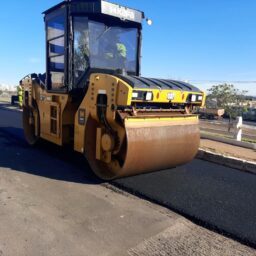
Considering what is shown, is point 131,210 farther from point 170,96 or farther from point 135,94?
point 170,96

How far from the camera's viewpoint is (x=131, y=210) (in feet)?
12.0

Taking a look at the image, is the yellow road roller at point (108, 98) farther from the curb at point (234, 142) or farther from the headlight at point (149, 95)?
the curb at point (234, 142)

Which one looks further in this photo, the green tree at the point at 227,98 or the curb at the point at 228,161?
the green tree at the point at 227,98

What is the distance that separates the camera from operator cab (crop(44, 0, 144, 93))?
5262mm

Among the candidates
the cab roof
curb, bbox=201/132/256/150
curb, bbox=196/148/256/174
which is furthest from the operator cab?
curb, bbox=201/132/256/150

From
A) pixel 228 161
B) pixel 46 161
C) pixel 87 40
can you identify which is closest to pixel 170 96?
pixel 87 40

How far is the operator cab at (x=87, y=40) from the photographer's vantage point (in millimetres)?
5262

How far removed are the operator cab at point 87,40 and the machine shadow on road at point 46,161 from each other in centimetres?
133

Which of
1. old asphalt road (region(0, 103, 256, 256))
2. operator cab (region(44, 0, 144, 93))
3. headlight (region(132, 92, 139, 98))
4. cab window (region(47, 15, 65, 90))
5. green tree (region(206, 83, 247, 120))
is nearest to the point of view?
old asphalt road (region(0, 103, 256, 256))

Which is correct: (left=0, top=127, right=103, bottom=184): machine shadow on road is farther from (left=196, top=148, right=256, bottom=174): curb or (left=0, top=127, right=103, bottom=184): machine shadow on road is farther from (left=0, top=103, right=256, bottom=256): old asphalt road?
(left=196, top=148, right=256, bottom=174): curb

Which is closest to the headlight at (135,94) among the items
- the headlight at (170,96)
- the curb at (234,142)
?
the headlight at (170,96)

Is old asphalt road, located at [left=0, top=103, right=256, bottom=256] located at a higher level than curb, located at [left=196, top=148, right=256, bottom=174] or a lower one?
lower

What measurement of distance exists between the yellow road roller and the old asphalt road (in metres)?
0.40

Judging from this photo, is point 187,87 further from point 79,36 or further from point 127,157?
point 79,36
